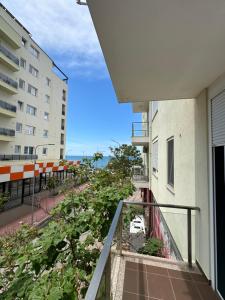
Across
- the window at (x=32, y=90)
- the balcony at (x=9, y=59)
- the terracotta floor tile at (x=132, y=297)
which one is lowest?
the terracotta floor tile at (x=132, y=297)

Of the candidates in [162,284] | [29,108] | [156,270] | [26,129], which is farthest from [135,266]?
[29,108]

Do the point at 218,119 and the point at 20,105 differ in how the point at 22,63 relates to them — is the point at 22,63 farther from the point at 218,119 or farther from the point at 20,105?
the point at 218,119

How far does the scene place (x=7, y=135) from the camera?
74.4ft

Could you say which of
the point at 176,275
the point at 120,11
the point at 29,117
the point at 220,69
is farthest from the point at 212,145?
the point at 29,117

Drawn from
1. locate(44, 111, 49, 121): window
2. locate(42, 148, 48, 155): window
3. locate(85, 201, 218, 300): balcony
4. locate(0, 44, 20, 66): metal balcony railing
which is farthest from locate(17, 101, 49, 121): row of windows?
locate(85, 201, 218, 300): balcony

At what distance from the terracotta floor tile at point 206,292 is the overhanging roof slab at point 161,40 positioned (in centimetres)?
307

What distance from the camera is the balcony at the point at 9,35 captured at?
69.7ft

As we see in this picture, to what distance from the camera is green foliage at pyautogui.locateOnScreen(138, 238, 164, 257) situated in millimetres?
4223

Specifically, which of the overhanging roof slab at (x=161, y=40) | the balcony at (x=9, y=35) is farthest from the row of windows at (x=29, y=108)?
the overhanging roof slab at (x=161, y=40)

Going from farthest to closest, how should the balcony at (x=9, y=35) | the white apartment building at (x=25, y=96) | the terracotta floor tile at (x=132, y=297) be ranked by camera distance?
the white apartment building at (x=25, y=96), the balcony at (x=9, y=35), the terracotta floor tile at (x=132, y=297)

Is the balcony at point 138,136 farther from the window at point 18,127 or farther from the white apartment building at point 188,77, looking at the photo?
the window at point 18,127

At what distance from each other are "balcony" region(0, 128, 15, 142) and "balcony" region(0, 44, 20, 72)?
7020 millimetres

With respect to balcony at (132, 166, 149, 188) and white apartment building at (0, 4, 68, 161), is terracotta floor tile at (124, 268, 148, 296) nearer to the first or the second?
balcony at (132, 166, 149, 188)

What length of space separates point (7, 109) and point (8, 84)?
2.71 m
